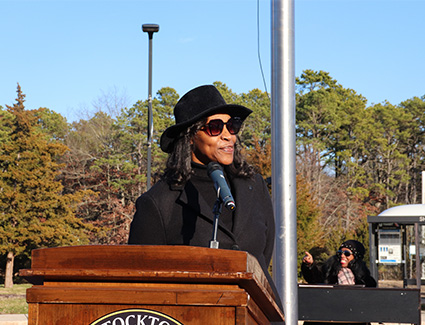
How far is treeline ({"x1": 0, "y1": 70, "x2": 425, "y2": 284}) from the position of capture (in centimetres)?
3303

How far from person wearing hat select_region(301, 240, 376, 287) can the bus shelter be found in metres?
8.65

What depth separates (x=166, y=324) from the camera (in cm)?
184

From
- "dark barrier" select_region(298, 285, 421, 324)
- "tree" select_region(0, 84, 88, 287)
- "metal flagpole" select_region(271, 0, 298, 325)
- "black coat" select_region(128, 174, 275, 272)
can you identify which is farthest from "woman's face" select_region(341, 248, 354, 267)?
"tree" select_region(0, 84, 88, 287)

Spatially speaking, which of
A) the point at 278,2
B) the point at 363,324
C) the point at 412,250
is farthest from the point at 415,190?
the point at 278,2

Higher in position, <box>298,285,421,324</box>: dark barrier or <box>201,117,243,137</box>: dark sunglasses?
<box>201,117,243,137</box>: dark sunglasses

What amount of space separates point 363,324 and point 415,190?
51945 mm

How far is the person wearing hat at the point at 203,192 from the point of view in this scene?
2812 millimetres

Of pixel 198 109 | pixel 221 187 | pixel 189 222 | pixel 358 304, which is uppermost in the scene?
pixel 198 109

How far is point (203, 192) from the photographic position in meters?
3.02

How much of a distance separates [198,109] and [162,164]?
39857mm

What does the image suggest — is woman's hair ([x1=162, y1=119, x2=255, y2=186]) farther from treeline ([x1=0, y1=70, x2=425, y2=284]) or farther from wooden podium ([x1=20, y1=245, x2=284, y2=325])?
treeline ([x1=0, y1=70, x2=425, y2=284])

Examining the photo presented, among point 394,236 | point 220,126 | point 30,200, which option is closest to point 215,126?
point 220,126

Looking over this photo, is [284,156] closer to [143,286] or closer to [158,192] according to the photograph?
[158,192]

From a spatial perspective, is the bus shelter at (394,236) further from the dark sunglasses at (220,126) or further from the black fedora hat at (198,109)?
the dark sunglasses at (220,126)
